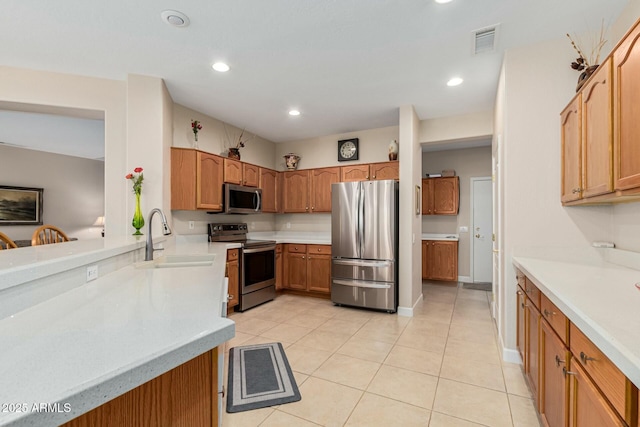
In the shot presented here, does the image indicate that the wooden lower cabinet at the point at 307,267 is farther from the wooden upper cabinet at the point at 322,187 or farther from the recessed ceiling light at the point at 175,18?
the recessed ceiling light at the point at 175,18

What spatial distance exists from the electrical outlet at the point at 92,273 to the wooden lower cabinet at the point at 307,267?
3.22 metres

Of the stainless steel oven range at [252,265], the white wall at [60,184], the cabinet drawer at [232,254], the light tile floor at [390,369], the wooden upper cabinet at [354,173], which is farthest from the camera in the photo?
the white wall at [60,184]

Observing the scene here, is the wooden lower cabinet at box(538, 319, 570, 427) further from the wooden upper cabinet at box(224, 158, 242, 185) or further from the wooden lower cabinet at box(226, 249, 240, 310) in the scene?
the wooden upper cabinet at box(224, 158, 242, 185)

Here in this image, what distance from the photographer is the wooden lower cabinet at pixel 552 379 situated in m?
Result: 1.26

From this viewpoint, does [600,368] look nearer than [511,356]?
Yes

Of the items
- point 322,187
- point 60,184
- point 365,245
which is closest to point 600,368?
point 365,245

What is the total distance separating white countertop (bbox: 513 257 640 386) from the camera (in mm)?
805

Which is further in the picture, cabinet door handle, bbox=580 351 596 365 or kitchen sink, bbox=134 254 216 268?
kitchen sink, bbox=134 254 216 268

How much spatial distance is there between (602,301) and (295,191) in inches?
172

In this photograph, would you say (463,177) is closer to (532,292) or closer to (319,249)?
(319,249)

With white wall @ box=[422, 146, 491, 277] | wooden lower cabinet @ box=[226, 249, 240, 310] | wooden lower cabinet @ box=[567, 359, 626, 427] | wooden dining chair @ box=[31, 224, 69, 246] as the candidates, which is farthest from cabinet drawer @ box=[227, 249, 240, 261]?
white wall @ box=[422, 146, 491, 277]

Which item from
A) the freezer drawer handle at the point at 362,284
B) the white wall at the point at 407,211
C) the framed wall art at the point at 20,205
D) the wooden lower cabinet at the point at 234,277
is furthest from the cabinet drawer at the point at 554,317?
the framed wall art at the point at 20,205

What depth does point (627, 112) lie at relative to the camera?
1.42m

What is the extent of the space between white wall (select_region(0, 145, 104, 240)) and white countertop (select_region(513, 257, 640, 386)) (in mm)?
7912
